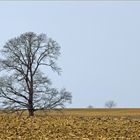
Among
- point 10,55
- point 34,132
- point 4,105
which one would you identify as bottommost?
point 34,132

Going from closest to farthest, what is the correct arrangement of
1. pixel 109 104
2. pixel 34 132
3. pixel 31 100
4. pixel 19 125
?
pixel 34 132 → pixel 19 125 → pixel 31 100 → pixel 109 104

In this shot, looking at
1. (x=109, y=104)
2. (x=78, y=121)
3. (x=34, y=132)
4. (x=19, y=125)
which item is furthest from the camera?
(x=109, y=104)

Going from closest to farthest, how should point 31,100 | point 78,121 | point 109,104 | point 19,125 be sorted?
1. point 19,125
2. point 78,121
3. point 31,100
4. point 109,104

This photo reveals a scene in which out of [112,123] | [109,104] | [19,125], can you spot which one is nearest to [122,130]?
[112,123]

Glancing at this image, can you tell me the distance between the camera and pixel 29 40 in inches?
1500

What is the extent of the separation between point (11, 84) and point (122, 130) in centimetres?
1776

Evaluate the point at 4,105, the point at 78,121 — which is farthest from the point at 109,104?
the point at 78,121

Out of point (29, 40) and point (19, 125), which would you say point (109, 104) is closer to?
point (29, 40)

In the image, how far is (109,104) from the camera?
13650cm

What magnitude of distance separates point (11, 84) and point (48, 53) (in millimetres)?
3517

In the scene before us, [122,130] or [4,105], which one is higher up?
[4,105]

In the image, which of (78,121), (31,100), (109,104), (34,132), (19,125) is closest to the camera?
(34,132)

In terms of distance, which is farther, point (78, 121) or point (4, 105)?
point (4, 105)

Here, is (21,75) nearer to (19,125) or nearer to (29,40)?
(29,40)
